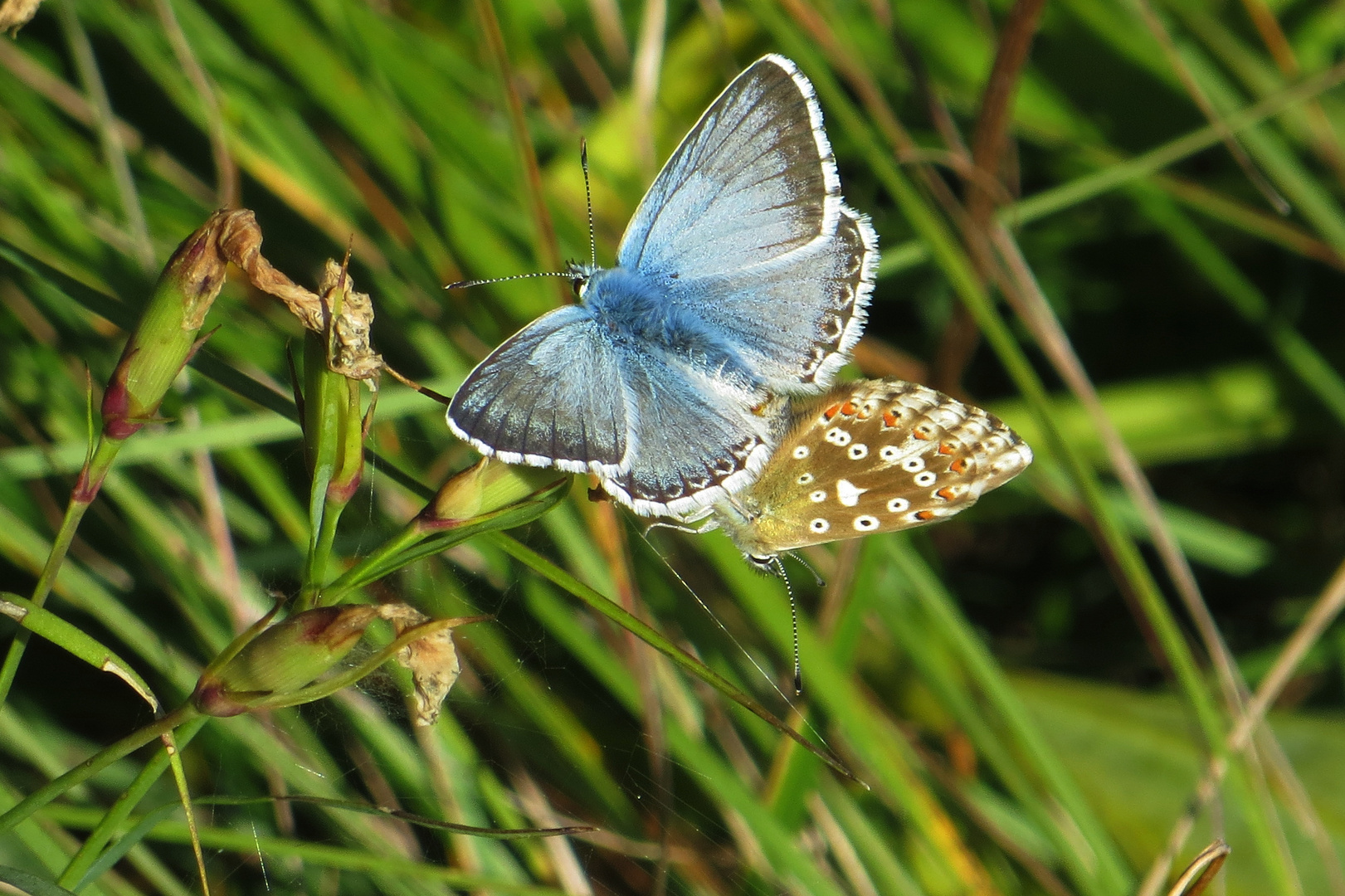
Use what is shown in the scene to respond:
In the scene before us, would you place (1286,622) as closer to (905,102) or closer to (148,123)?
(905,102)

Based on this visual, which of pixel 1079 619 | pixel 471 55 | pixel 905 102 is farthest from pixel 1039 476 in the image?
pixel 471 55

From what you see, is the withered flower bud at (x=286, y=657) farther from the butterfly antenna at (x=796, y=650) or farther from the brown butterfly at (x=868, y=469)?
the butterfly antenna at (x=796, y=650)

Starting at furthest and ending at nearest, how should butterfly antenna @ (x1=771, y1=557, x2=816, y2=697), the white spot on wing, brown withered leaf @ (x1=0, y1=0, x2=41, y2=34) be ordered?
butterfly antenna @ (x1=771, y1=557, x2=816, y2=697)
the white spot on wing
brown withered leaf @ (x1=0, y1=0, x2=41, y2=34)

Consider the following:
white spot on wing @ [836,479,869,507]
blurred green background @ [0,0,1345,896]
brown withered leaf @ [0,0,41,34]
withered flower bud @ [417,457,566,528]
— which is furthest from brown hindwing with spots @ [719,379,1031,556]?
brown withered leaf @ [0,0,41,34]

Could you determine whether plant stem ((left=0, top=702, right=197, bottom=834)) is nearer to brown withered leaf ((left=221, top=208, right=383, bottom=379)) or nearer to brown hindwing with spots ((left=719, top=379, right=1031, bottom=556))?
brown withered leaf ((left=221, top=208, right=383, bottom=379))

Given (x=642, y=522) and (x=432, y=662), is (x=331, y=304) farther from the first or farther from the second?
(x=642, y=522)

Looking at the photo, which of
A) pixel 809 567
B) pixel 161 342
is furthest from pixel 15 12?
pixel 809 567
